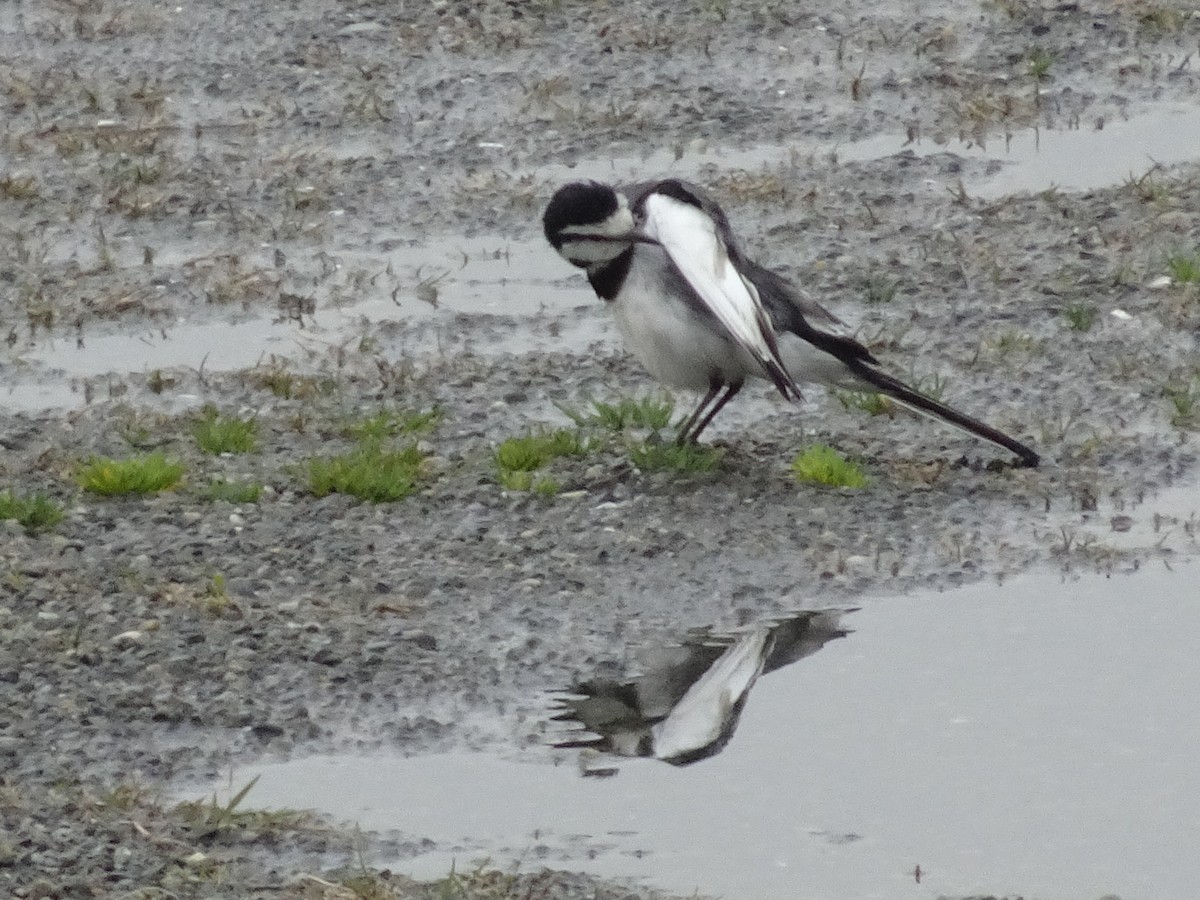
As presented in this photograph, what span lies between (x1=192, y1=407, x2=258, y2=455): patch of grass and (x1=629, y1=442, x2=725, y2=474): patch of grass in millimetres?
1273

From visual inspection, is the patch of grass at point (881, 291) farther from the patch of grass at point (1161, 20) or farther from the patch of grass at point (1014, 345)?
the patch of grass at point (1161, 20)

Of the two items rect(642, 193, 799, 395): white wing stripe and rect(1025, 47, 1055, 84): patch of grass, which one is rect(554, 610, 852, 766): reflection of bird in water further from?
rect(1025, 47, 1055, 84): patch of grass

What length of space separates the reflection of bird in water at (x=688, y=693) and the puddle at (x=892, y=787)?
7cm

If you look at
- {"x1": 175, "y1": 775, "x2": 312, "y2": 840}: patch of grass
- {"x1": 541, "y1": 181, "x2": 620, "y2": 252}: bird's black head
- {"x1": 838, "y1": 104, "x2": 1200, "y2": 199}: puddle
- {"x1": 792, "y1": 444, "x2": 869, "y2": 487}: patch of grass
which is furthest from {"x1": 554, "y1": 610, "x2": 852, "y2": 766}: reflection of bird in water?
{"x1": 838, "y1": 104, "x2": 1200, "y2": 199}: puddle

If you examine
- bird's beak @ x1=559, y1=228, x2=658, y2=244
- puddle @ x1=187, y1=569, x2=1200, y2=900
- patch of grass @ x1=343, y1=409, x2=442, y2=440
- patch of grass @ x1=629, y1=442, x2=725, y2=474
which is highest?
bird's beak @ x1=559, y1=228, x2=658, y2=244

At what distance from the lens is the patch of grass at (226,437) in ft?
26.5

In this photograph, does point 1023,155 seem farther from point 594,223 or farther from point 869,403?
point 594,223

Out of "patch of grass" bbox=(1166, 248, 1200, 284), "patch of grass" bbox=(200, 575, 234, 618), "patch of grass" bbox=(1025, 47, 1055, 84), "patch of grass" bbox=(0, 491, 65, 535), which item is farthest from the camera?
"patch of grass" bbox=(1025, 47, 1055, 84)

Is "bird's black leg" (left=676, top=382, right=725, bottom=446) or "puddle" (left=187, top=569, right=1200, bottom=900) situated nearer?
"puddle" (left=187, top=569, right=1200, bottom=900)

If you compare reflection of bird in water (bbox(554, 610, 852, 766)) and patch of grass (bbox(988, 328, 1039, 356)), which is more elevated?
patch of grass (bbox(988, 328, 1039, 356))

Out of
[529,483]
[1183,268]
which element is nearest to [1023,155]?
[1183,268]

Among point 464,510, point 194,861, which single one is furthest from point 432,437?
point 194,861

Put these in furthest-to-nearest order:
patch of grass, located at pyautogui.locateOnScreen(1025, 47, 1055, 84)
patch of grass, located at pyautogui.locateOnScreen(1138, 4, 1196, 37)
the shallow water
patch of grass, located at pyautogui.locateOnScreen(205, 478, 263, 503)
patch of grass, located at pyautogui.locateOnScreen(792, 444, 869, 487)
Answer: patch of grass, located at pyautogui.locateOnScreen(1138, 4, 1196, 37) < patch of grass, located at pyautogui.locateOnScreen(1025, 47, 1055, 84) < the shallow water < patch of grass, located at pyautogui.locateOnScreen(792, 444, 869, 487) < patch of grass, located at pyautogui.locateOnScreen(205, 478, 263, 503)

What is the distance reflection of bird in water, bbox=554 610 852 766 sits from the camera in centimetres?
595
